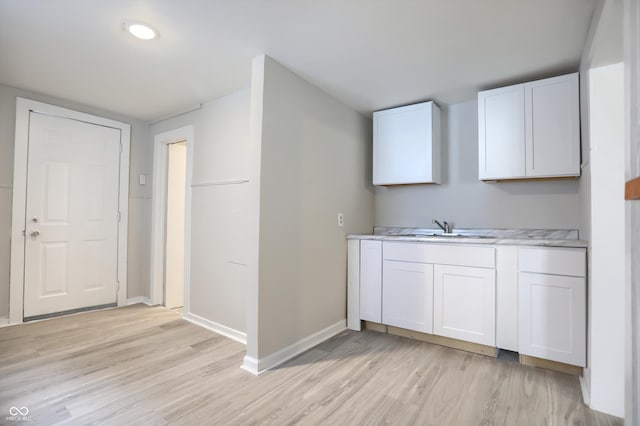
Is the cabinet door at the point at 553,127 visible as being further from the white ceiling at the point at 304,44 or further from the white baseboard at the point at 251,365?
the white baseboard at the point at 251,365

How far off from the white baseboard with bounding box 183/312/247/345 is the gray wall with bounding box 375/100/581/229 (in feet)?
6.05

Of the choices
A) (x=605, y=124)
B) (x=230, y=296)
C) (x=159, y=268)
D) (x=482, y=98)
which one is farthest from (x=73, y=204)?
(x=605, y=124)

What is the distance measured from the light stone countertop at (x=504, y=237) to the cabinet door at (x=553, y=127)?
1.75 feet

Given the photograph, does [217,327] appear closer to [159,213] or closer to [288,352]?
[288,352]

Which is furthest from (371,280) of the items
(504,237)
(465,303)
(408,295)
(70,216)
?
(70,216)

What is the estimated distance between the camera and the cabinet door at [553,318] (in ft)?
6.66

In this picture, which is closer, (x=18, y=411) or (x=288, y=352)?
(x=18, y=411)

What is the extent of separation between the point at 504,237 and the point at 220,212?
2.58 m

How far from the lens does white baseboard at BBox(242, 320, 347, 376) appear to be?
2.16m

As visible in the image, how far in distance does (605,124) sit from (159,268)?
415 cm

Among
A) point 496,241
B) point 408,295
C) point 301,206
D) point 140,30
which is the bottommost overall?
point 408,295

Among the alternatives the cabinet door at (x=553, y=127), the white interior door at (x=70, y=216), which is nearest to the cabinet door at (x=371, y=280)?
the cabinet door at (x=553, y=127)

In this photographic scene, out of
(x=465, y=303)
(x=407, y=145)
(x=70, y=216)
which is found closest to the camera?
(x=465, y=303)

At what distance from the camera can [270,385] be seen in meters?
1.99
